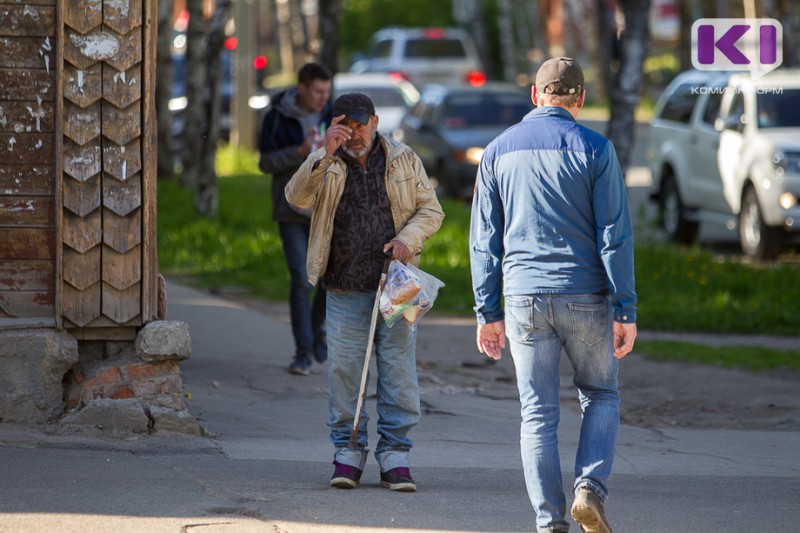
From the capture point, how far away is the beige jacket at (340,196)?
598 centimetres

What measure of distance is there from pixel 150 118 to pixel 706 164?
10.3 m

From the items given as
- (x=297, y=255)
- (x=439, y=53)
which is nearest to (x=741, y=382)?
(x=297, y=255)

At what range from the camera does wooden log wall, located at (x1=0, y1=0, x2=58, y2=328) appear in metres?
6.75

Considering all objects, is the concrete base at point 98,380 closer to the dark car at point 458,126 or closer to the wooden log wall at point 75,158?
the wooden log wall at point 75,158

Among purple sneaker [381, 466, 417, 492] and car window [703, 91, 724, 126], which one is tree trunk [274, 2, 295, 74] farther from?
purple sneaker [381, 466, 417, 492]

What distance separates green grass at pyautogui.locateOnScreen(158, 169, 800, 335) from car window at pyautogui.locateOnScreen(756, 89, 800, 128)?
5.31 feet

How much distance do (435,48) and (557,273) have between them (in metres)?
30.9

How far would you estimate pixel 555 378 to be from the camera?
17.2 feet

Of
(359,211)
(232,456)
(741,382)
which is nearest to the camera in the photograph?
(359,211)

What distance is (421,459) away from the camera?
6.96 metres

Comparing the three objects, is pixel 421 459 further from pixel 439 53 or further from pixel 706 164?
pixel 439 53

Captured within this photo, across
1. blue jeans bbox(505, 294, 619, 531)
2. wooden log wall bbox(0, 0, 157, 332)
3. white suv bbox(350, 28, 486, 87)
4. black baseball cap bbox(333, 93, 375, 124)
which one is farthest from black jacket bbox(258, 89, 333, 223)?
white suv bbox(350, 28, 486, 87)

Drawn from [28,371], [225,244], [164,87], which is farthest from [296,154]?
[164,87]

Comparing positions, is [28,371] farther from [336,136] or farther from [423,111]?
[423,111]
